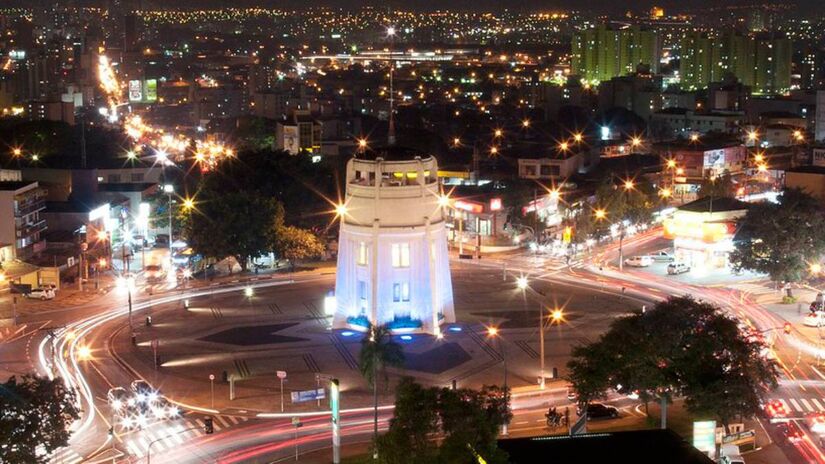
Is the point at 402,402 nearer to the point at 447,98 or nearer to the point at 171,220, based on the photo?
the point at 171,220

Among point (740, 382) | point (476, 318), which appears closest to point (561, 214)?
point (476, 318)

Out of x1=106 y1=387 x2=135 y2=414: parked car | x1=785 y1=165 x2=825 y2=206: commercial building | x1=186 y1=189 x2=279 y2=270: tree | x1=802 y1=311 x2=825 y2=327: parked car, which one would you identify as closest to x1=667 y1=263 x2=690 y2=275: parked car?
x1=802 y1=311 x2=825 y2=327: parked car

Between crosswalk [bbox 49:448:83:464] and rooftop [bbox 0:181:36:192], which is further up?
rooftop [bbox 0:181:36:192]

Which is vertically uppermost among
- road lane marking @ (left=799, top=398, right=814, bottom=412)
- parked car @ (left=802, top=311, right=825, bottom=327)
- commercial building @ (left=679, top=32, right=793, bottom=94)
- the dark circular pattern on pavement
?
commercial building @ (left=679, top=32, right=793, bottom=94)

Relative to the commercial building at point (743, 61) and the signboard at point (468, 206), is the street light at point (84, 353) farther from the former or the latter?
the commercial building at point (743, 61)

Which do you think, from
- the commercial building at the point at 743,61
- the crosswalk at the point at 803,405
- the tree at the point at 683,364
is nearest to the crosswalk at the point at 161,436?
the tree at the point at 683,364

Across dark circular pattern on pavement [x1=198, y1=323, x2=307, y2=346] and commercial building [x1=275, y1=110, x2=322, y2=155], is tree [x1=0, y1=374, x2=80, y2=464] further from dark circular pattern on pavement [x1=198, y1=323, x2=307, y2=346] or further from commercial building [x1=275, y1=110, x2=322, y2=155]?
commercial building [x1=275, y1=110, x2=322, y2=155]

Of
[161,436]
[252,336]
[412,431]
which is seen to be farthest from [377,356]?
[252,336]
